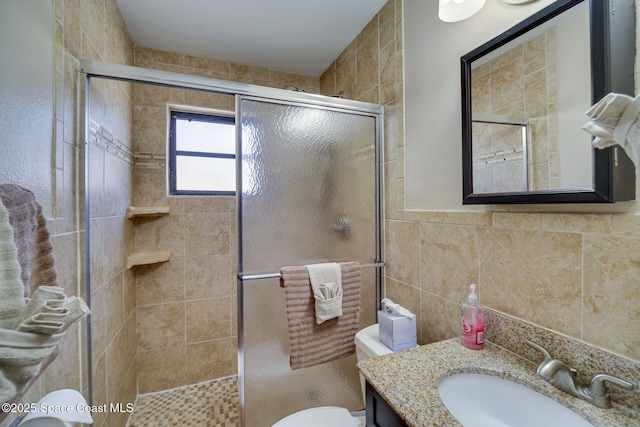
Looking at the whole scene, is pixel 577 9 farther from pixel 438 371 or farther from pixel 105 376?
pixel 105 376

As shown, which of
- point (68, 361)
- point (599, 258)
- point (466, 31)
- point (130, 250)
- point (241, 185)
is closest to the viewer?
point (599, 258)

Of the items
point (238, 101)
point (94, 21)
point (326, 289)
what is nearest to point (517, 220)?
point (326, 289)

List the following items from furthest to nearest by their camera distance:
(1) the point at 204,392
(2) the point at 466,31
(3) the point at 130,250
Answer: (1) the point at 204,392 < (3) the point at 130,250 < (2) the point at 466,31

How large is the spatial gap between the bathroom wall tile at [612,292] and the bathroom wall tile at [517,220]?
0.41 ft

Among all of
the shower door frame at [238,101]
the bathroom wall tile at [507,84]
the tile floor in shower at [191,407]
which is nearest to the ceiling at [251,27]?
the shower door frame at [238,101]

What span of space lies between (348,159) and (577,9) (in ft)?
3.22

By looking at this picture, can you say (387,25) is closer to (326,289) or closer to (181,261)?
(326,289)

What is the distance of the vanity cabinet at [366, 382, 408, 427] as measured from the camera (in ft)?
2.19

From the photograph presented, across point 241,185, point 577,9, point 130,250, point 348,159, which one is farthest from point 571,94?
point 130,250

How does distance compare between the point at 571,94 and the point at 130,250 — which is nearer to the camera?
the point at 571,94

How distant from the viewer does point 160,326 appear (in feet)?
6.29

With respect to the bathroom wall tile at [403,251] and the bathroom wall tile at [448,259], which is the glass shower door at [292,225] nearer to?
the bathroom wall tile at [403,251]

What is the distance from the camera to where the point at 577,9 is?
68 cm

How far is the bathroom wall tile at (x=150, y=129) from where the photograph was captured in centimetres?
185
